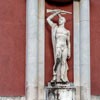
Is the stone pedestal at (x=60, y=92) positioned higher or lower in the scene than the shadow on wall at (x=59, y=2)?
lower

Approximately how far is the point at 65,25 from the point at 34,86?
7.64 feet

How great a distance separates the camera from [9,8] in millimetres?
15258

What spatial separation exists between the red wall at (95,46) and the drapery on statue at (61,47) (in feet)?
3.02

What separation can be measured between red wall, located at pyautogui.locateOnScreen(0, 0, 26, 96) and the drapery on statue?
1.03m

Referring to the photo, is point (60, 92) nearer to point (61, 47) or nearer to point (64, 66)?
point (64, 66)

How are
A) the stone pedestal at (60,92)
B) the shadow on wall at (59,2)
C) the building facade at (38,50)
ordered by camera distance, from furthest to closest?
the shadow on wall at (59,2), the building facade at (38,50), the stone pedestal at (60,92)

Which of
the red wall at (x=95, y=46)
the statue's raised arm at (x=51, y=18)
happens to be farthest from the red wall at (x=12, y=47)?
the red wall at (x=95, y=46)

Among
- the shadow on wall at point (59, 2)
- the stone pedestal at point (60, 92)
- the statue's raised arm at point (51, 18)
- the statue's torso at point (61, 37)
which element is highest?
the shadow on wall at point (59, 2)

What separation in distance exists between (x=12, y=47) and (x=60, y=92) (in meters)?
2.27

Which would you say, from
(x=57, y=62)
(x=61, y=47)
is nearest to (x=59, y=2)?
(x=61, y=47)

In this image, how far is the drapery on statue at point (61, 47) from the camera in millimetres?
14648

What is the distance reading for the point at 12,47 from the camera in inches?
594

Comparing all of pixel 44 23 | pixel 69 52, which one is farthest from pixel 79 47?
pixel 44 23

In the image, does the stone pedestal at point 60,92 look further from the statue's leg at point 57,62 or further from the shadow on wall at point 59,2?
the shadow on wall at point 59,2
